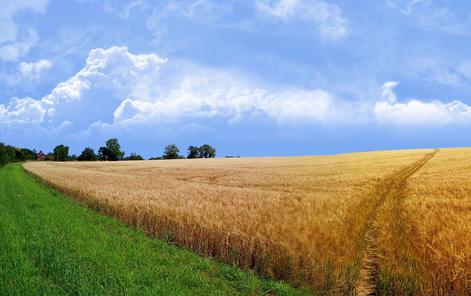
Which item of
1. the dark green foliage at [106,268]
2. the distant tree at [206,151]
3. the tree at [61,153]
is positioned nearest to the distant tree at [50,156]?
the tree at [61,153]

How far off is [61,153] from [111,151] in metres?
22.1

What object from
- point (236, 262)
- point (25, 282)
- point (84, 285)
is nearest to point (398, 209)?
point (236, 262)

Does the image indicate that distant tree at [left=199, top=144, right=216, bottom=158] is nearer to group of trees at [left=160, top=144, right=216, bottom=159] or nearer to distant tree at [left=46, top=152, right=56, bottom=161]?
group of trees at [left=160, top=144, right=216, bottom=159]

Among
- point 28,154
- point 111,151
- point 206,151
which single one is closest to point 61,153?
point 28,154

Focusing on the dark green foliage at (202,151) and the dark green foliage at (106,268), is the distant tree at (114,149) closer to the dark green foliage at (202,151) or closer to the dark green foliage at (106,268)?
the dark green foliage at (202,151)

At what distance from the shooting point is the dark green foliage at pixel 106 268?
7.02 meters

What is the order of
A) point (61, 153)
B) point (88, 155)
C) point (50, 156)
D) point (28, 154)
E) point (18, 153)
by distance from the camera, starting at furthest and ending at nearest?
point (50, 156)
point (61, 153)
point (88, 155)
point (28, 154)
point (18, 153)

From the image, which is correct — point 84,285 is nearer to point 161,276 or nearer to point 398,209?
point 161,276

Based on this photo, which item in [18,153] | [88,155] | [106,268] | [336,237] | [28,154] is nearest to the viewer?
[106,268]

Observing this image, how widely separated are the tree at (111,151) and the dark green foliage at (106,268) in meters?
137

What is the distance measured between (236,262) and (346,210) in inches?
207

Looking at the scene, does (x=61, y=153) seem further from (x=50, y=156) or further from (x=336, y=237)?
(x=336, y=237)

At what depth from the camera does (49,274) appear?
760 cm

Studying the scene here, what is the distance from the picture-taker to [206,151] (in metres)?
143
